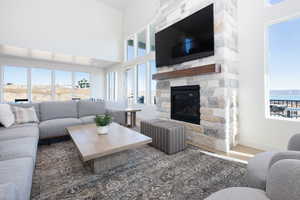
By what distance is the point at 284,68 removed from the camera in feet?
7.34

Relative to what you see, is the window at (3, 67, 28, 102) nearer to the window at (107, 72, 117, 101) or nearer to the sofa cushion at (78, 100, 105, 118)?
the window at (107, 72, 117, 101)

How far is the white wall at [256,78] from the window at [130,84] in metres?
3.82

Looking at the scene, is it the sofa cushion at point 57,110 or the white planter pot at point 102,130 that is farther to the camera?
the sofa cushion at point 57,110

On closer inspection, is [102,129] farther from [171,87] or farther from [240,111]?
[240,111]

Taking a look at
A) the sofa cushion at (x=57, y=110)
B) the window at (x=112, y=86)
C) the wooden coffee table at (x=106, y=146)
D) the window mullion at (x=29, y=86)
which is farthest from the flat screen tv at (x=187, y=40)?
the window mullion at (x=29, y=86)

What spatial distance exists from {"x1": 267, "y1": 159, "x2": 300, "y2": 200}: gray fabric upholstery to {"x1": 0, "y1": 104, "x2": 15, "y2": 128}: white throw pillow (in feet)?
12.1

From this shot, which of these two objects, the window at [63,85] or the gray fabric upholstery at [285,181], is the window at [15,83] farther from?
the gray fabric upholstery at [285,181]

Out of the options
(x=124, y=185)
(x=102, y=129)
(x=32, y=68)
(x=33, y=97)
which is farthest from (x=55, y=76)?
(x=124, y=185)

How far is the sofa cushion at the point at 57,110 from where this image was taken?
321cm

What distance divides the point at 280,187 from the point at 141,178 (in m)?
1.28

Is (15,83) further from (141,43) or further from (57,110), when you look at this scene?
(141,43)

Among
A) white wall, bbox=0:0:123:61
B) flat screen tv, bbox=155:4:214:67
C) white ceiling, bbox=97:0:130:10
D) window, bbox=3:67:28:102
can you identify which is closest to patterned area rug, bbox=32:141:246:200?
A: flat screen tv, bbox=155:4:214:67

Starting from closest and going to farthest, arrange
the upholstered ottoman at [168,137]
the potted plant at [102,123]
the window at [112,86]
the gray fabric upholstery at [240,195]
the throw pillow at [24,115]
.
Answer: the gray fabric upholstery at [240,195], the potted plant at [102,123], the upholstered ottoman at [168,137], the throw pillow at [24,115], the window at [112,86]

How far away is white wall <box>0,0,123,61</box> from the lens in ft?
14.2
